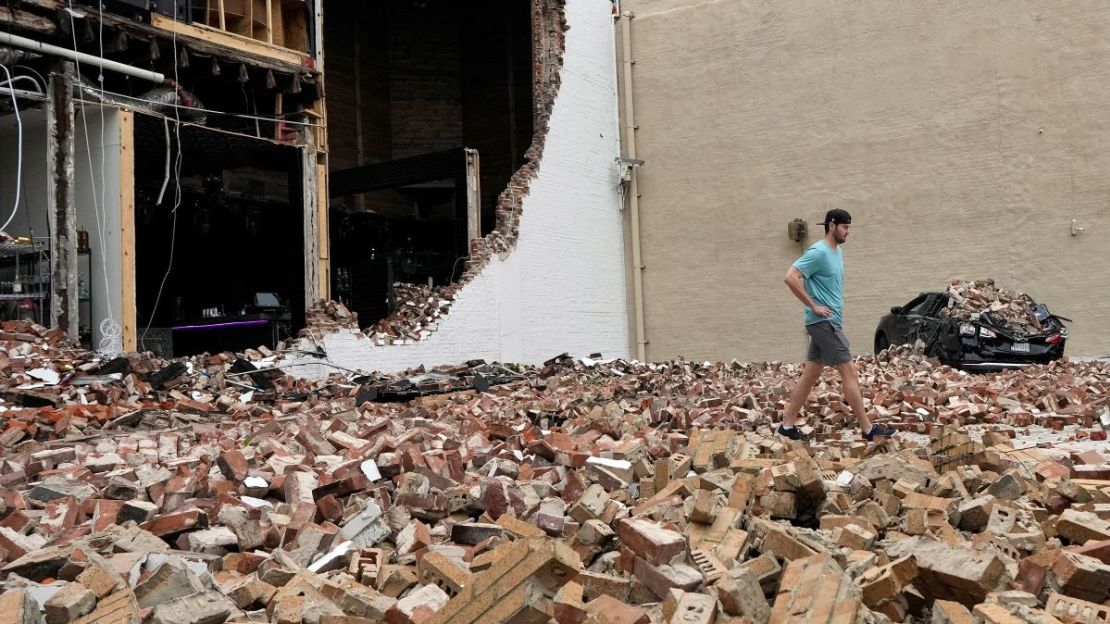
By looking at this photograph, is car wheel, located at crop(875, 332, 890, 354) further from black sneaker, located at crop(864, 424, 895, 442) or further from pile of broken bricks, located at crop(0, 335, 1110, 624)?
black sneaker, located at crop(864, 424, 895, 442)

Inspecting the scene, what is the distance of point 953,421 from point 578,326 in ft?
39.2

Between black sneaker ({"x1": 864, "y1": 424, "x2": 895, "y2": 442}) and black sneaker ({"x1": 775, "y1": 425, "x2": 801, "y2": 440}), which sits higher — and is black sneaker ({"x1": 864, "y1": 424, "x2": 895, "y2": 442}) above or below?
above

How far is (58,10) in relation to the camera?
1099cm

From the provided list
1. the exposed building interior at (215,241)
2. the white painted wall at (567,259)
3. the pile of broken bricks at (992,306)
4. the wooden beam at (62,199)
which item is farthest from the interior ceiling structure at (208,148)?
the pile of broken bricks at (992,306)

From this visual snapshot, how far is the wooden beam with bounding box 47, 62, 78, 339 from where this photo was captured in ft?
36.2

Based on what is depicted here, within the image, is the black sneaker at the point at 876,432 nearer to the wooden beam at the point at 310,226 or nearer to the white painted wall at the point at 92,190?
the white painted wall at the point at 92,190

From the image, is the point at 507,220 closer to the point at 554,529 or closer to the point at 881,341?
the point at 881,341

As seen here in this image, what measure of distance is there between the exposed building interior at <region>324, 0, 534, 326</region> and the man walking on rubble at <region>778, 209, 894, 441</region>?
15.9 meters

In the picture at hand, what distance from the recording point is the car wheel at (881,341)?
15112 mm

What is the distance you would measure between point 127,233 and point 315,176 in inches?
129

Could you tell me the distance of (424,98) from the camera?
77.5 feet

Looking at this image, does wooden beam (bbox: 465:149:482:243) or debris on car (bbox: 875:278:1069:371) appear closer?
debris on car (bbox: 875:278:1069:371)

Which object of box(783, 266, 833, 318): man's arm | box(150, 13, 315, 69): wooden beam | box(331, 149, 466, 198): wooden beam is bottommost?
box(783, 266, 833, 318): man's arm

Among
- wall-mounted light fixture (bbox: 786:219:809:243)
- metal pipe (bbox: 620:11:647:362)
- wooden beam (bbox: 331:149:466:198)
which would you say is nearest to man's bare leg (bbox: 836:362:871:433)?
wooden beam (bbox: 331:149:466:198)
